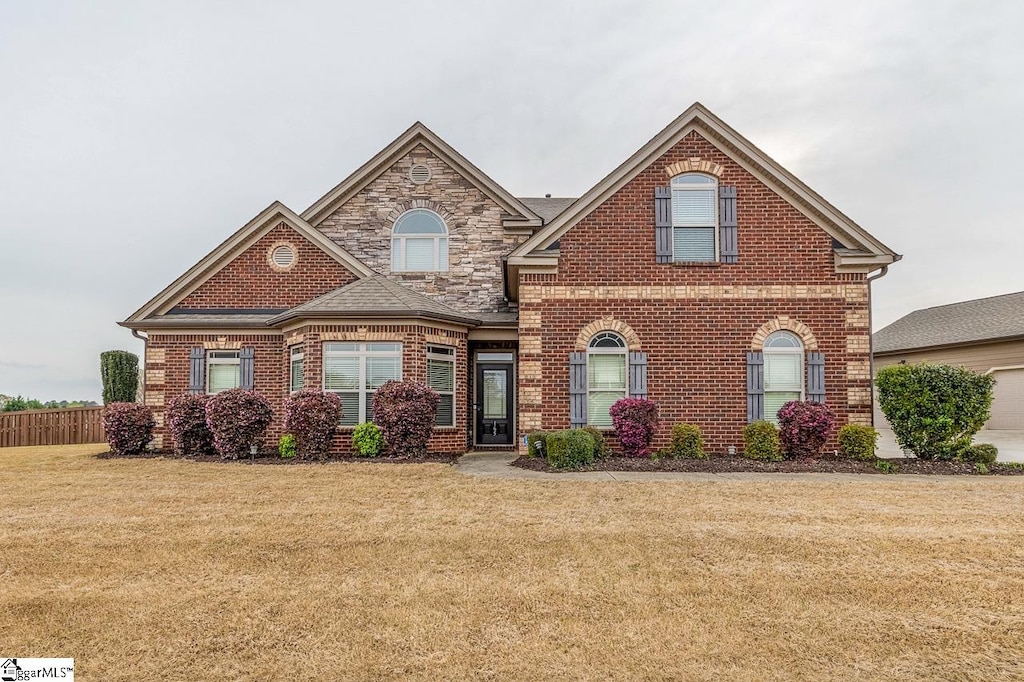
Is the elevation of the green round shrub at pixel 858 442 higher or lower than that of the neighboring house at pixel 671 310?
lower

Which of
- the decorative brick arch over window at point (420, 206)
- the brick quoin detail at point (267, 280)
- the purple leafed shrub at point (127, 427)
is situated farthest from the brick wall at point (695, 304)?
the purple leafed shrub at point (127, 427)

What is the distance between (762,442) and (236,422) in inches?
398

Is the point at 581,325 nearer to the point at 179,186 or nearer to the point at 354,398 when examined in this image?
the point at 354,398

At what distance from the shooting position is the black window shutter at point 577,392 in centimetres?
1241

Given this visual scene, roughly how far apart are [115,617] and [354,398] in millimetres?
8990

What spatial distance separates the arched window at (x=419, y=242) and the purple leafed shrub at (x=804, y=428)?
8957mm

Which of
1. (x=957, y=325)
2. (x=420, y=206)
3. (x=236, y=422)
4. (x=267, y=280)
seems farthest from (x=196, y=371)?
(x=957, y=325)

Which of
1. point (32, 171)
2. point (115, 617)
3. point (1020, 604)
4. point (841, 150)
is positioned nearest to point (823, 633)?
point (1020, 604)

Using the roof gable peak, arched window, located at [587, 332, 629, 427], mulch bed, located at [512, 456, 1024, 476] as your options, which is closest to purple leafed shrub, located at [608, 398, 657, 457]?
mulch bed, located at [512, 456, 1024, 476]

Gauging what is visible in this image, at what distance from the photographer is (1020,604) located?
440cm

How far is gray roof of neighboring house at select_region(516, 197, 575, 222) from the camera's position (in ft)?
59.9

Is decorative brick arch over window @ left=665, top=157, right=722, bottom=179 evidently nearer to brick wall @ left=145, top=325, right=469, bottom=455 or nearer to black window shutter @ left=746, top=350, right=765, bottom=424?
black window shutter @ left=746, top=350, right=765, bottom=424

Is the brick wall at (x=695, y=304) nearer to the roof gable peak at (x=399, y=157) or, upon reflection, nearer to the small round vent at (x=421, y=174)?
the roof gable peak at (x=399, y=157)

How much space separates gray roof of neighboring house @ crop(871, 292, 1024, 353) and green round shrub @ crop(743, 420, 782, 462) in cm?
1425
